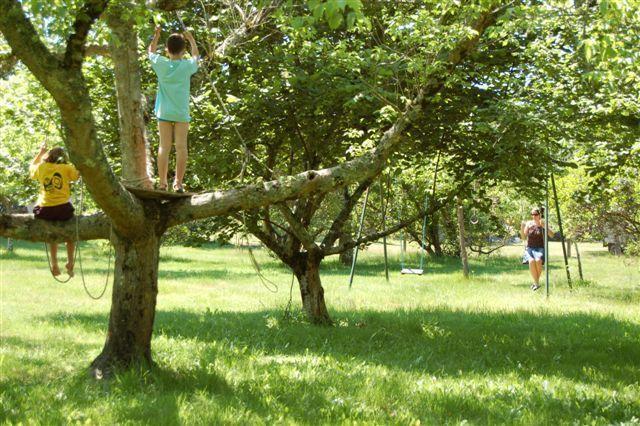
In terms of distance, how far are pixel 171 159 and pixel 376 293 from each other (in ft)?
26.7

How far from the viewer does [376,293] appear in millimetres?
17297

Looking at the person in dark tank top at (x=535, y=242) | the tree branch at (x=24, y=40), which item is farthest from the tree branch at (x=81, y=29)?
the person in dark tank top at (x=535, y=242)

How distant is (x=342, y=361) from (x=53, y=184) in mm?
3934

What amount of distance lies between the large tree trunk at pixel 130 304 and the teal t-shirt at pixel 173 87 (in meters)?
1.32

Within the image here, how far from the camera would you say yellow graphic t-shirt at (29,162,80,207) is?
751 cm

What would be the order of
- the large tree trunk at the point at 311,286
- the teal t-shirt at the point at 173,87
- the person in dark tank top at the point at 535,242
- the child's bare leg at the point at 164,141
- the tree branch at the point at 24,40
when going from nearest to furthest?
the tree branch at the point at 24,40
the teal t-shirt at the point at 173,87
the child's bare leg at the point at 164,141
the large tree trunk at the point at 311,286
the person in dark tank top at the point at 535,242

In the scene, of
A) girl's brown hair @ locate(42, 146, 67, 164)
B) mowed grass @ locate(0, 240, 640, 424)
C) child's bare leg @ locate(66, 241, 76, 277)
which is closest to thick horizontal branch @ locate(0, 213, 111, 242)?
mowed grass @ locate(0, 240, 640, 424)

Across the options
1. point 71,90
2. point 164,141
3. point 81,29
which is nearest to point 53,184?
point 164,141

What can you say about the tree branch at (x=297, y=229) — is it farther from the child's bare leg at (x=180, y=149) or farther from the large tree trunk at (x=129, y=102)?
the large tree trunk at (x=129, y=102)

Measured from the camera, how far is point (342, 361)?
8023 millimetres

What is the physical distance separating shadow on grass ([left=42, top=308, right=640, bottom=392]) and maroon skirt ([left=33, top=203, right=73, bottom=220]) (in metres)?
2.92

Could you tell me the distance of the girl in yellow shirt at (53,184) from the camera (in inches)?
286

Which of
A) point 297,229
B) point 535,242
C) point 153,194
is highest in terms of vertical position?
point 153,194

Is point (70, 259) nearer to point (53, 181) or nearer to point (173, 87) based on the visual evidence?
point (53, 181)
